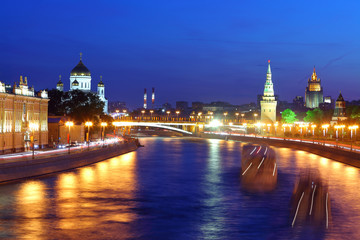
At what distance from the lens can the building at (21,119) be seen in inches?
2215

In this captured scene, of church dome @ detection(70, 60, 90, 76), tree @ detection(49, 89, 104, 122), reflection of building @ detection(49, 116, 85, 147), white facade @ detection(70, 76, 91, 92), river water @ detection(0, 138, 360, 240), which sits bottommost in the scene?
river water @ detection(0, 138, 360, 240)

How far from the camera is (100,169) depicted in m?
53.3

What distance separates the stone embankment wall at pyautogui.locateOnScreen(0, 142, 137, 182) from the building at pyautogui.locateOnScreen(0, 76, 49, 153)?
7731 millimetres

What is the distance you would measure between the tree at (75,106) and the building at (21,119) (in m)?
28.5

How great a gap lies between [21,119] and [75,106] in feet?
151

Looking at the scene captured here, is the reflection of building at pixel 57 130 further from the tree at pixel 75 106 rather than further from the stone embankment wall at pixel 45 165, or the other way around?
the tree at pixel 75 106

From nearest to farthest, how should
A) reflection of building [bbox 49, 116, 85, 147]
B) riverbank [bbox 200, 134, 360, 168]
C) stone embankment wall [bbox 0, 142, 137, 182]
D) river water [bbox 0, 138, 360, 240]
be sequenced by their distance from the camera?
1. river water [bbox 0, 138, 360, 240]
2. stone embankment wall [bbox 0, 142, 137, 182]
3. riverbank [bbox 200, 134, 360, 168]
4. reflection of building [bbox 49, 116, 85, 147]

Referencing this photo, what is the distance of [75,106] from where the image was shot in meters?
108

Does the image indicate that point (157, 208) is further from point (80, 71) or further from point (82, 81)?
point (80, 71)

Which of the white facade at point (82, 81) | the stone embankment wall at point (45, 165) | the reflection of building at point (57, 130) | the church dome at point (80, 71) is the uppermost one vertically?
the church dome at point (80, 71)

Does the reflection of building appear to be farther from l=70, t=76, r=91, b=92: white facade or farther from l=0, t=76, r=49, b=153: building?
l=70, t=76, r=91, b=92: white facade

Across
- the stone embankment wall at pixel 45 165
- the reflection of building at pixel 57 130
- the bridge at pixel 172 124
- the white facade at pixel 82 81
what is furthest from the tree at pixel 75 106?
the white facade at pixel 82 81

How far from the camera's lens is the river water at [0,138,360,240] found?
79.2 feet

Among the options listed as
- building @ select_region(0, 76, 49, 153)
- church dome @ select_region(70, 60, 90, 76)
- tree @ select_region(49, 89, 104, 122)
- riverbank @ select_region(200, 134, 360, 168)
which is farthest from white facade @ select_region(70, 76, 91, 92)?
building @ select_region(0, 76, 49, 153)
